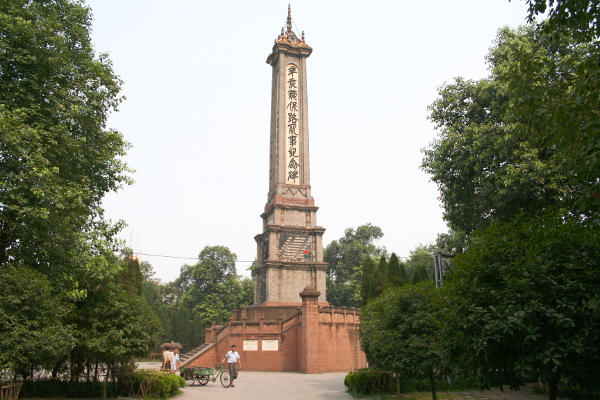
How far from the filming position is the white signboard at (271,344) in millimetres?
24828

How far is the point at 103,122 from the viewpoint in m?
16.1

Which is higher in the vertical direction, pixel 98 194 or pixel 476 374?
pixel 98 194

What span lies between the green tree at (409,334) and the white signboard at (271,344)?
12.7 meters

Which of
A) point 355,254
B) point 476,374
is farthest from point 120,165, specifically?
point 355,254

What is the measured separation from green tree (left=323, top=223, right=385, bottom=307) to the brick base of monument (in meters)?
32.9

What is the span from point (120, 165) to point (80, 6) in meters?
5.43

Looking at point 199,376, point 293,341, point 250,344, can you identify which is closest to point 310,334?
point 293,341

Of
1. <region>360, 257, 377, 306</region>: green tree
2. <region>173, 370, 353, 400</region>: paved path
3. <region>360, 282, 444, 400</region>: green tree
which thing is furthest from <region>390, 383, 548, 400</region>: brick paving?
<region>360, 257, 377, 306</region>: green tree

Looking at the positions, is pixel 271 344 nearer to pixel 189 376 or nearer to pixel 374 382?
pixel 189 376

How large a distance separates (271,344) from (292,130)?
1600cm

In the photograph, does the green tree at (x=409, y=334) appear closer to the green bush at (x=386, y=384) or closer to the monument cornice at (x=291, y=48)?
the green bush at (x=386, y=384)

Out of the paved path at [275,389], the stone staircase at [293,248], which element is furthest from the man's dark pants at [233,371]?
the stone staircase at [293,248]

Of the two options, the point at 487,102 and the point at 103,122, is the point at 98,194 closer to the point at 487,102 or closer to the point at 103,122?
the point at 103,122

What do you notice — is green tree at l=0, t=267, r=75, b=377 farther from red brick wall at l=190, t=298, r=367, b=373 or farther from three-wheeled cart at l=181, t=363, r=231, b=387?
red brick wall at l=190, t=298, r=367, b=373
